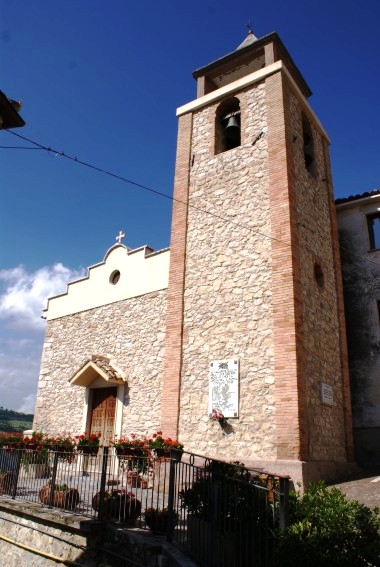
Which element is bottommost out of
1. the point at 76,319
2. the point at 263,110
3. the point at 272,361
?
the point at 272,361

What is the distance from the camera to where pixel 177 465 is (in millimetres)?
6688

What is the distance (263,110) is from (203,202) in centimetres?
305

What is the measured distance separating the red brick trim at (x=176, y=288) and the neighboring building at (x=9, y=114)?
5.67 metres

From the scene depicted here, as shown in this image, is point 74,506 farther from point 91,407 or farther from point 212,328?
point 91,407

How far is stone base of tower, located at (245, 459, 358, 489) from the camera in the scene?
8867 millimetres

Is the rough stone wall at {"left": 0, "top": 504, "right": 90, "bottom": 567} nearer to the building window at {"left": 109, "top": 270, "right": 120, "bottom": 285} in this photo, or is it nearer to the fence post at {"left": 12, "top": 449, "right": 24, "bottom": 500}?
the fence post at {"left": 12, "top": 449, "right": 24, "bottom": 500}

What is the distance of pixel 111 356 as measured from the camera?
46.4 ft

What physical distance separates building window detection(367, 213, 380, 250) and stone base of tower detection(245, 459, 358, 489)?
23.0ft

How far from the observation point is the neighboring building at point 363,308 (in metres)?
12.5

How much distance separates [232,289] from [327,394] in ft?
10.9

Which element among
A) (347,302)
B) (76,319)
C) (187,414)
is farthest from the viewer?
(76,319)

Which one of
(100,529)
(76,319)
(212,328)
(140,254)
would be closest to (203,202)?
(140,254)

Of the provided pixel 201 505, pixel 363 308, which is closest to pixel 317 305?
pixel 363 308

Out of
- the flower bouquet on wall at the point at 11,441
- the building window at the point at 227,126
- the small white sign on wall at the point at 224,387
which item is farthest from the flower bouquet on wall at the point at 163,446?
the building window at the point at 227,126
